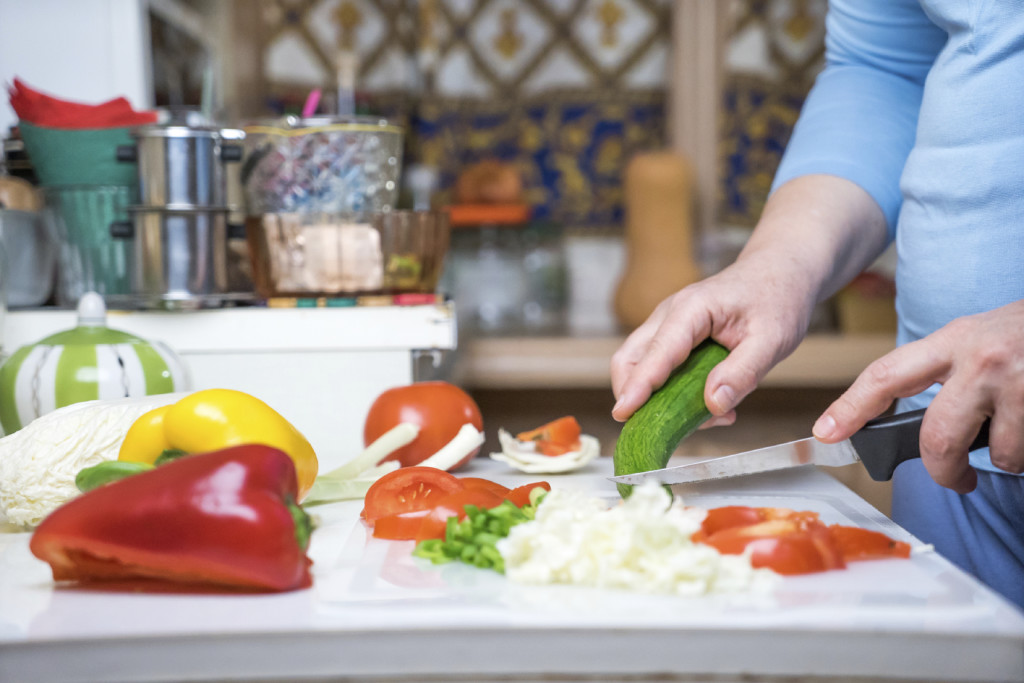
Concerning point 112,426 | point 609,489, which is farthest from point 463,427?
point 112,426

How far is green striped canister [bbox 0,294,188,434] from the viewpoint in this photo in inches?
30.6

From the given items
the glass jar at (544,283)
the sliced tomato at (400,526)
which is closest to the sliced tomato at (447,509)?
the sliced tomato at (400,526)

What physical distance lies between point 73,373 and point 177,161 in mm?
337

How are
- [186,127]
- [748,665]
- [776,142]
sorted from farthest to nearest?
[776,142], [186,127], [748,665]

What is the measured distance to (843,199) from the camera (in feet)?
2.63

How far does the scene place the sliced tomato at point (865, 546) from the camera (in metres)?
0.53

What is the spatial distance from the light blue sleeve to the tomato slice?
45cm

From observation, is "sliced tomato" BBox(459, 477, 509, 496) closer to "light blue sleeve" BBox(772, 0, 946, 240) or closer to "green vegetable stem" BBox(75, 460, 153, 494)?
"green vegetable stem" BBox(75, 460, 153, 494)

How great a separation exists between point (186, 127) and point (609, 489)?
635 millimetres

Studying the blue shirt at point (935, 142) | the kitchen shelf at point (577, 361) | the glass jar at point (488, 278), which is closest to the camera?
the blue shirt at point (935, 142)

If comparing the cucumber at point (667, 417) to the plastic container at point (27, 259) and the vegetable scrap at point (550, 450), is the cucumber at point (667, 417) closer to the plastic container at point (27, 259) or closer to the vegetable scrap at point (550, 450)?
the vegetable scrap at point (550, 450)

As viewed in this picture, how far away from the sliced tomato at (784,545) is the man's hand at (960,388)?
0.31 ft

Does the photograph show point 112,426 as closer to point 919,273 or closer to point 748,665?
point 748,665

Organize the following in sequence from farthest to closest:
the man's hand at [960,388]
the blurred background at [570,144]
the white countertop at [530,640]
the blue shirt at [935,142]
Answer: the blurred background at [570,144] → the blue shirt at [935,142] → the man's hand at [960,388] → the white countertop at [530,640]
